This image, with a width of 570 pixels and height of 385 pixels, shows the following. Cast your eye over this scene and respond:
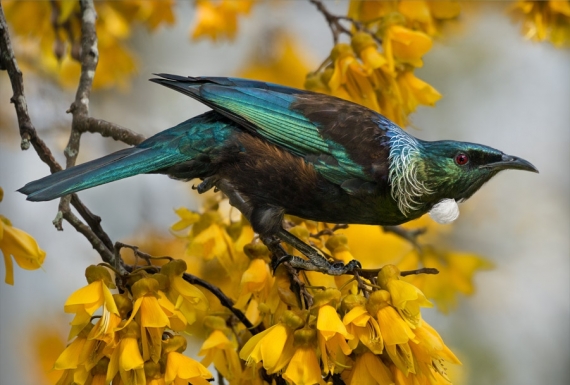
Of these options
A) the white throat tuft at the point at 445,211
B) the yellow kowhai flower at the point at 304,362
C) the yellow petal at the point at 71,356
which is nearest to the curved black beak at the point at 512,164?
the white throat tuft at the point at 445,211

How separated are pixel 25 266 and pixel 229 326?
23.6 inches

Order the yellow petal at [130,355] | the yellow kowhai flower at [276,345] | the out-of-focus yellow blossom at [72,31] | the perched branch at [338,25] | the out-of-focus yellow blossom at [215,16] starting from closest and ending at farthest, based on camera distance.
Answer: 1. the yellow petal at [130,355]
2. the yellow kowhai flower at [276,345]
3. the perched branch at [338,25]
4. the out-of-focus yellow blossom at [72,31]
5. the out-of-focus yellow blossom at [215,16]

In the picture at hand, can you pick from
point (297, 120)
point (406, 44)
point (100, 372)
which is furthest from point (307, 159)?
point (100, 372)

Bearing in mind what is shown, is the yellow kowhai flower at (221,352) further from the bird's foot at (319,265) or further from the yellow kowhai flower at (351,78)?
the yellow kowhai flower at (351,78)

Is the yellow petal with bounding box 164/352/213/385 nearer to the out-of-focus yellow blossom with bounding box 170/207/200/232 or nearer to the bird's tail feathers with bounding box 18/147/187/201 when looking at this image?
the bird's tail feathers with bounding box 18/147/187/201

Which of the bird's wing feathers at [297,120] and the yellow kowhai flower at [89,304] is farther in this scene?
the bird's wing feathers at [297,120]

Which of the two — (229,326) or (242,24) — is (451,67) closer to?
(242,24)

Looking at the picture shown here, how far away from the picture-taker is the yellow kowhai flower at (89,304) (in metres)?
1.82

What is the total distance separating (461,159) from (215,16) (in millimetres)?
1712

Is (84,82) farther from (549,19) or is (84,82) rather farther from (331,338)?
(549,19)

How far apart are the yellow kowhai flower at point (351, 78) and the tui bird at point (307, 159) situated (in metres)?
0.14

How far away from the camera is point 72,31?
3117 millimetres

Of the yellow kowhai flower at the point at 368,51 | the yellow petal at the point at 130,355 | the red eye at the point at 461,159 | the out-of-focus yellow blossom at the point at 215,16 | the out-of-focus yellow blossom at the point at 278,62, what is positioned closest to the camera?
the yellow petal at the point at 130,355

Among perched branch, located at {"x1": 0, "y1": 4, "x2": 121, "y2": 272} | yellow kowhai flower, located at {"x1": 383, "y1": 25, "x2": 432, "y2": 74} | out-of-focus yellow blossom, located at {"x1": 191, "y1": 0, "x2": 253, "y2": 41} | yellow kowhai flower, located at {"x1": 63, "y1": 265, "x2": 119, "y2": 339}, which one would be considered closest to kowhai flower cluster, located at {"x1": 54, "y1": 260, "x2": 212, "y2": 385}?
yellow kowhai flower, located at {"x1": 63, "y1": 265, "x2": 119, "y2": 339}
